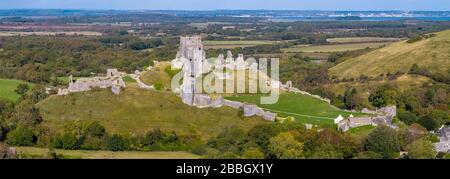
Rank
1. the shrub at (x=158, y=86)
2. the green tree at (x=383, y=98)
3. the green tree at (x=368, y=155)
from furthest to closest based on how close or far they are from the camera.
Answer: the green tree at (x=383, y=98), the shrub at (x=158, y=86), the green tree at (x=368, y=155)

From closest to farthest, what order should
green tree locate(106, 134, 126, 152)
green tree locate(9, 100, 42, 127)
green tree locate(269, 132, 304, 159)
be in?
green tree locate(269, 132, 304, 159) → green tree locate(106, 134, 126, 152) → green tree locate(9, 100, 42, 127)

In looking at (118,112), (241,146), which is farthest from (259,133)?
(118,112)

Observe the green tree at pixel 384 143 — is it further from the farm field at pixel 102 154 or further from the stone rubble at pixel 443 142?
the farm field at pixel 102 154

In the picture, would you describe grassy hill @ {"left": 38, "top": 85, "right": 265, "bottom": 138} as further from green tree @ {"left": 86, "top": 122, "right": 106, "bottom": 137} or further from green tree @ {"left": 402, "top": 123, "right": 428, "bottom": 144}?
green tree @ {"left": 402, "top": 123, "right": 428, "bottom": 144}

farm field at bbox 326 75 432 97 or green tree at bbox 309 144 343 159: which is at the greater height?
green tree at bbox 309 144 343 159

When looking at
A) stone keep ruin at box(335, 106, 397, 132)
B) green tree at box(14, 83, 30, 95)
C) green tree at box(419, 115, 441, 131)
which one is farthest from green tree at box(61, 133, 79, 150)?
green tree at box(14, 83, 30, 95)

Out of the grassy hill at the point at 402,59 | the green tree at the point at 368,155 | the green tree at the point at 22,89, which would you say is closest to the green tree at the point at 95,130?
the green tree at the point at 368,155
